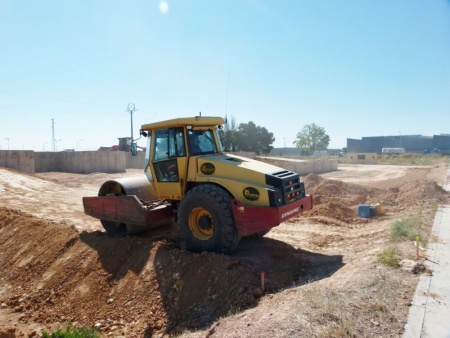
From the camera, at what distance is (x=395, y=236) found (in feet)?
24.4

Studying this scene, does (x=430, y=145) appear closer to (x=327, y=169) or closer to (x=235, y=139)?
(x=235, y=139)

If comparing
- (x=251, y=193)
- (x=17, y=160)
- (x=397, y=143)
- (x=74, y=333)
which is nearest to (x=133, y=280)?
(x=74, y=333)

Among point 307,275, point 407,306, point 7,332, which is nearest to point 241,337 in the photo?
point 407,306

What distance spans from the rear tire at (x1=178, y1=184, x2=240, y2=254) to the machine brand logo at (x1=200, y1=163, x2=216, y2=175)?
11.6 inches

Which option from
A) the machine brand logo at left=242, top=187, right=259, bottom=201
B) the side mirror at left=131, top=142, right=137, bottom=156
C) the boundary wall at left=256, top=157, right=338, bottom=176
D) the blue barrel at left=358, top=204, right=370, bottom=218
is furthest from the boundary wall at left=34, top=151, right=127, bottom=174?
the machine brand logo at left=242, top=187, right=259, bottom=201

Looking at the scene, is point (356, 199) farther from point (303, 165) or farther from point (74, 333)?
point (303, 165)

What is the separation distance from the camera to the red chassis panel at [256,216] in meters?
6.18

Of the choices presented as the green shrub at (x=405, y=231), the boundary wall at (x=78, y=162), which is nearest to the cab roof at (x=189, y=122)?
the green shrub at (x=405, y=231)

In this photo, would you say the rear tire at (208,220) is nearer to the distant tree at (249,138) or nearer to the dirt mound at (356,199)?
the dirt mound at (356,199)

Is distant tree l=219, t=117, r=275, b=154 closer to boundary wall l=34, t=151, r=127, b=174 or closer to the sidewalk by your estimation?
boundary wall l=34, t=151, r=127, b=174

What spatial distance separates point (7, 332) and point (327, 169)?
35.9 metres

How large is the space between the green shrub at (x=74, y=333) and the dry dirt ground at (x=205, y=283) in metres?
0.18

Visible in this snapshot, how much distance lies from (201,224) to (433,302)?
3.85 metres

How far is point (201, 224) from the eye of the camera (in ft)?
22.6
